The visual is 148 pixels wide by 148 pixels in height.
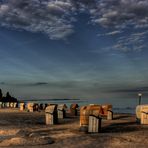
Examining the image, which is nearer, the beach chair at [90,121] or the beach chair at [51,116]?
the beach chair at [90,121]

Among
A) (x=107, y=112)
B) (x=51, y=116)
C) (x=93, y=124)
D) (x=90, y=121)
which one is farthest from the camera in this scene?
(x=107, y=112)

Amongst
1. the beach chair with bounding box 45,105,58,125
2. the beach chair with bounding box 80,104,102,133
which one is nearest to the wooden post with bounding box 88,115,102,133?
the beach chair with bounding box 80,104,102,133

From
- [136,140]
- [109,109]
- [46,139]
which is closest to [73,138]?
[46,139]

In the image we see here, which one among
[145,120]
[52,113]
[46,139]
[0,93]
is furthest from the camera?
[0,93]

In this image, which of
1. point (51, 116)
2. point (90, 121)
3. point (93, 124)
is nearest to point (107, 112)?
point (51, 116)

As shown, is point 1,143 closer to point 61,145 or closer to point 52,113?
point 61,145

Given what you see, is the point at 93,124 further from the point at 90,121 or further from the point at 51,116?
the point at 51,116

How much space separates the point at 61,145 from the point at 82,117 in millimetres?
6919

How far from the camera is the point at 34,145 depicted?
19.7 meters

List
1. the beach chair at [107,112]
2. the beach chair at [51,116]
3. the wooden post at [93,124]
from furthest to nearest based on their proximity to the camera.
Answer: the beach chair at [107,112] < the beach chair at [51,116] < the wooden post at [93,124]

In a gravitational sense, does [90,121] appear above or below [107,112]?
below

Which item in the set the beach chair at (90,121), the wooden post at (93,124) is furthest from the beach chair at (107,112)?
the wooden post at (93,124)

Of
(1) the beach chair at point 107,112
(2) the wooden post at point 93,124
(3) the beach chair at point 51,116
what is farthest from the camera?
(1) the beach chair at point 107,112

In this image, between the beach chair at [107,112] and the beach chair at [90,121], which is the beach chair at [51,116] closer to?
the beach chair at [107,112]
